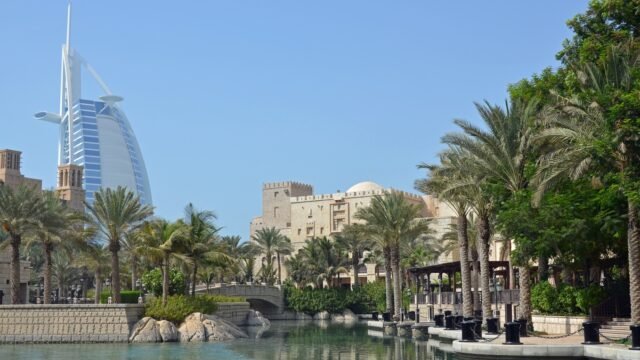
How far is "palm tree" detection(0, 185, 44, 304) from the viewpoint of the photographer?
38.8 m

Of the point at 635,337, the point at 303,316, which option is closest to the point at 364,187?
the point at 303,316

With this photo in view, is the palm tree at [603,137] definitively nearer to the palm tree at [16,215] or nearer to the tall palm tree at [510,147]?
the tall palm tree at [510,147]

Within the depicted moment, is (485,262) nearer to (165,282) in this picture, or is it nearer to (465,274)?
(465,274)

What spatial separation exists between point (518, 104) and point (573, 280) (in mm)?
9527

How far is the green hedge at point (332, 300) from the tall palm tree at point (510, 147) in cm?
4428

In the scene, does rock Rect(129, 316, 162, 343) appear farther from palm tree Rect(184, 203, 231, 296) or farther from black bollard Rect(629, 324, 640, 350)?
black bollard Rect(629, 324, 640, 350)

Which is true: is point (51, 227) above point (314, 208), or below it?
below

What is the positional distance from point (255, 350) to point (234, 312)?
53.8 ft

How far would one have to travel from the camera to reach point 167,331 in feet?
125

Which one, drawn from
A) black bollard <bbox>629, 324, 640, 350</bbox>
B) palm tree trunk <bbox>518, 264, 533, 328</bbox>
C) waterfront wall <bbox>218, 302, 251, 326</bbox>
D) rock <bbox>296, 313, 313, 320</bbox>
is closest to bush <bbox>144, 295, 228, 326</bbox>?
waterfront wall <bbox>218, 302, 251, 326</bbox>

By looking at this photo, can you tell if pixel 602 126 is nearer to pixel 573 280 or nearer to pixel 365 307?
pixel 573 280

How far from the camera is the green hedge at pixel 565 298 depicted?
82.5 feet

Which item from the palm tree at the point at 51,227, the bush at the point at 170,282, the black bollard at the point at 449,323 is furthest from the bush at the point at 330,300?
the black bollard at the point at 449,323

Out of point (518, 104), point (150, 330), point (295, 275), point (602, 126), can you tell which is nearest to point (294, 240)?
point (295, 275)
